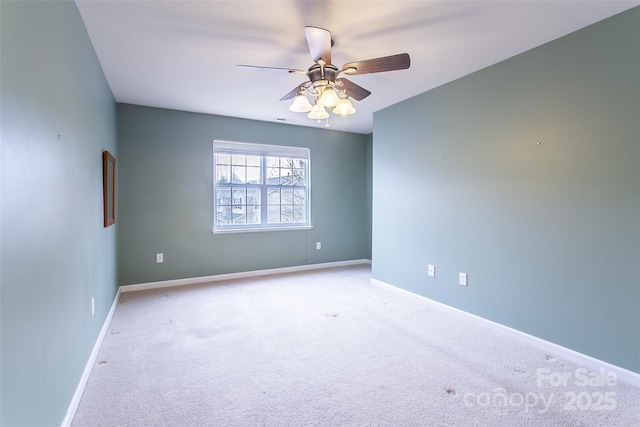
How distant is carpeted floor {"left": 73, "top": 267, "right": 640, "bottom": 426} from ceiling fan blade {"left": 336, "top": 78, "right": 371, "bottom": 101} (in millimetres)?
1973

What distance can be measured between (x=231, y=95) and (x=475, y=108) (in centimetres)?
254

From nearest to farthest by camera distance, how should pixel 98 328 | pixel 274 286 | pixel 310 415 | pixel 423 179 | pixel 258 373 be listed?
pixel 310 415 < pixel 258 373 < pixel 98 328 < pixel 423 179 < pixel 274 286

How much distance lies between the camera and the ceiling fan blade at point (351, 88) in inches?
95.3

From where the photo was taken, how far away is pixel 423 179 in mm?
3615

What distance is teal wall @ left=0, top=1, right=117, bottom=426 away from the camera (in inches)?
42.5

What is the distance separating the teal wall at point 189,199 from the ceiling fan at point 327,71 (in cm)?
233

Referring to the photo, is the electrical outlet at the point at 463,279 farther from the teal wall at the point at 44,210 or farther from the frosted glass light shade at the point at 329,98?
the teal wall at the point at 44,210

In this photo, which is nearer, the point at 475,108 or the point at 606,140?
the point at 606,140

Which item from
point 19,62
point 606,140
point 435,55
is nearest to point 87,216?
point 19,62

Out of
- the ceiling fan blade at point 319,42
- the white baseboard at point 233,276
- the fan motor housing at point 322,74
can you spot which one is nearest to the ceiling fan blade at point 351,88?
the fan motor housing at point 322,74

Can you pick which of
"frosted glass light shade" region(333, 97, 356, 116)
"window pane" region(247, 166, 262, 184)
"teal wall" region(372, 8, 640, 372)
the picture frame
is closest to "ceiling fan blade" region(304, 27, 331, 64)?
"frosted glass light shade" region(333, 97, 356, 116)

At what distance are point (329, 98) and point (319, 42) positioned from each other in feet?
1.16

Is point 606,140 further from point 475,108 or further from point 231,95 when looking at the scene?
point 231,95

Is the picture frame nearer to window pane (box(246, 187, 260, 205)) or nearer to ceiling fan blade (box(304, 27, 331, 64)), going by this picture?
window pane (box(246, 187, 260, 205))
